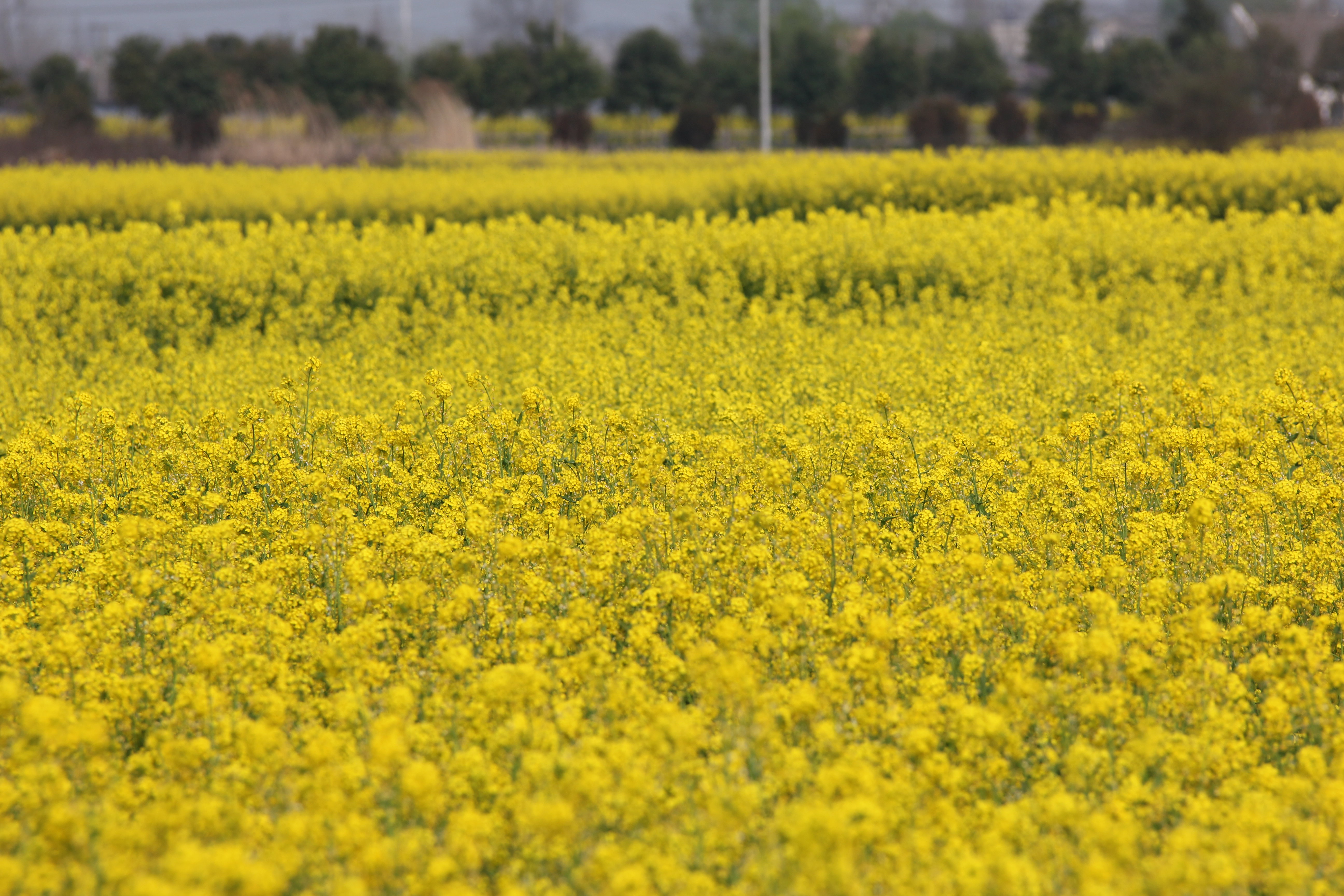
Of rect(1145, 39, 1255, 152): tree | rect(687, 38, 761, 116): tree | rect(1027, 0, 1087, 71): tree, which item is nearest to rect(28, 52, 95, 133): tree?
rect(687, 38, 761, 116): tree

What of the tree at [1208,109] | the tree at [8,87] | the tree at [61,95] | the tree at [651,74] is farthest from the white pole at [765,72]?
the tree at [8,87]

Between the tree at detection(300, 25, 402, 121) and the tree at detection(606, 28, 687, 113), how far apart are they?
34.5 feet

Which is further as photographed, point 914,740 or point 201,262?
point 201,262

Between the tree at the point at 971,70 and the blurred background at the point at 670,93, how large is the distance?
0.08 m

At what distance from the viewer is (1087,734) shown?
3.71m

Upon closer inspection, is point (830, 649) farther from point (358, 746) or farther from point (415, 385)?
point (415, 385)

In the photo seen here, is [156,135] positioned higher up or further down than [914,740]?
Result: higher up

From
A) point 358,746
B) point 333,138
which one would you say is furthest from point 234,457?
point 333,138

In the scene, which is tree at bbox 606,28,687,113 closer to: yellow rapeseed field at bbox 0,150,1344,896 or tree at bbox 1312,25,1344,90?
tree at bbox 1312,25,1344,90

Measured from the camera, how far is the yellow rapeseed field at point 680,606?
2.98 m

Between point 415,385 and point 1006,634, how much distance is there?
13.3 feet

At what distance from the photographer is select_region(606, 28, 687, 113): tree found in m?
42.3

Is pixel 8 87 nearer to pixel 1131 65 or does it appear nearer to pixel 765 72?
pixel 765 72

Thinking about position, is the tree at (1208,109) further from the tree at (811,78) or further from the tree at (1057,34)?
the tree at (811,78)
